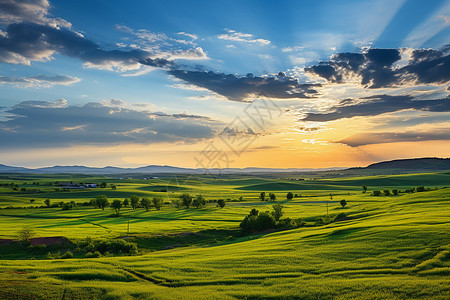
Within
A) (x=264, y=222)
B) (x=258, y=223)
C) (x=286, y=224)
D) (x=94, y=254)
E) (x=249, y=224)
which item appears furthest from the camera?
(x=286, y=224)

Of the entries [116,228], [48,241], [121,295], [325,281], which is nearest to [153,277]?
[121,295]

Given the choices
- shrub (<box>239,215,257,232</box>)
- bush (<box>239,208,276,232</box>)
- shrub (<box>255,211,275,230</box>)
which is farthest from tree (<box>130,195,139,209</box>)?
shrub (<box>255,211,275,230</box>)

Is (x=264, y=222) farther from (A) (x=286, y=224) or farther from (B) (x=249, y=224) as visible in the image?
(A) (x=286, y=224)

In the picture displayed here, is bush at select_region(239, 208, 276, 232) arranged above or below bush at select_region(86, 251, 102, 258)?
above

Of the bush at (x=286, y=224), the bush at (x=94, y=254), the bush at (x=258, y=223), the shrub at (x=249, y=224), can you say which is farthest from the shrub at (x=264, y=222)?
the bush at (x=94, y=254)

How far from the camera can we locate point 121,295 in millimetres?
24016

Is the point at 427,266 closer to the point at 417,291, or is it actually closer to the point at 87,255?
the point at 417,291

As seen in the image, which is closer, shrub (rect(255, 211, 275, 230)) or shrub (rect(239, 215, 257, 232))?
shrub (rect(239, 215, 257, 232))

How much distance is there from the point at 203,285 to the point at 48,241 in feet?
153

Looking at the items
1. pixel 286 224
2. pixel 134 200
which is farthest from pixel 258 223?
pixel 134 200

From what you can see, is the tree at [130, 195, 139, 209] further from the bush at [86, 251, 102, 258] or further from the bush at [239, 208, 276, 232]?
the bush at [86, 251, 102, 258]

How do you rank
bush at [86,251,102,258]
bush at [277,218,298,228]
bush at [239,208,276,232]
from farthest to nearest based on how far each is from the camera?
1. bush at [239,208,276,232]
2. bush at [277,218,298,228]
3. bush at [86,251,102,258]

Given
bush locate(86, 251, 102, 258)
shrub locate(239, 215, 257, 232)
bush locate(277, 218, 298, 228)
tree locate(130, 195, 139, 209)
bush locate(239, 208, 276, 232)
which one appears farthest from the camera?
tree locate(130, 195, 139, 209)

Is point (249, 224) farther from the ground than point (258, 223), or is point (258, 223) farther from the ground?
point (258, 223)
